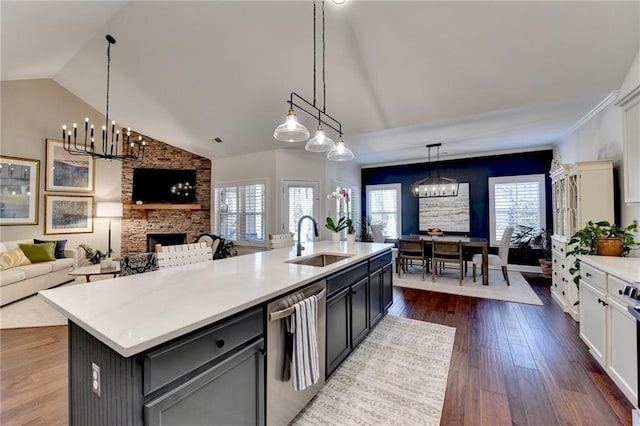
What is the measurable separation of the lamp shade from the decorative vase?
318 inches

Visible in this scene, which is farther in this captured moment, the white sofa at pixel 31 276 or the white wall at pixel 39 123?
the white wall at pixel 39 123

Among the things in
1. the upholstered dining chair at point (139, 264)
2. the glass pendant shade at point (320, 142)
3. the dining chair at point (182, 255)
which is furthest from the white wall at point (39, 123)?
the glass pendant shade at point (320, 142)

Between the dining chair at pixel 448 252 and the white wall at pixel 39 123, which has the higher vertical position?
the white wall at pixel 39 123

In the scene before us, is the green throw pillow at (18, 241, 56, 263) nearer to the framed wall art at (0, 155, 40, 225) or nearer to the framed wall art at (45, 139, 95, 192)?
the framed wall art at (0, 155, 40, 225)

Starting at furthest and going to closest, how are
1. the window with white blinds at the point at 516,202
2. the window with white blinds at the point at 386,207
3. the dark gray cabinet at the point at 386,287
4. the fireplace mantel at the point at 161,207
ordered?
the window with white blinds at the point at 386,207 < the fireplace mantel at the point at 161,207 < the window with white blinds at the point at 516,202 < the dark gray cabinet at the point at 386,287

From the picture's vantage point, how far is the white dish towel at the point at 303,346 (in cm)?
162

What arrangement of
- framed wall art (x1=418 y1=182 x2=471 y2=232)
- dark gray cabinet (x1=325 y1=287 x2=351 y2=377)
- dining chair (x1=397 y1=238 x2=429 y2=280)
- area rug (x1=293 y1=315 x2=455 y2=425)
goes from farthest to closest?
framed wall art (x1=418 y1=182 x2=471 y2=232) < dining chair (x1=397 y1=238 x2=429 y2=280) < dark gray cabinet (x1=325 y1=287 x2=351 y2=377) < area rug (x1=293 y1=315 x2=455 y2=425)

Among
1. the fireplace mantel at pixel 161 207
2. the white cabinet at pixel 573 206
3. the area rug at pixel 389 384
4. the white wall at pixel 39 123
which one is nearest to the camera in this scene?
the area rug at pixel 389 384

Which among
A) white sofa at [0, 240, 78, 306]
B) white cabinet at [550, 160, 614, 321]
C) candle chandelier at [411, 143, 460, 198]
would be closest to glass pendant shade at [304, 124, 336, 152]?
white cabinet at [550, 160, 614, 321]

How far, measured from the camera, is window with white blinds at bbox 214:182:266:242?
5.98 m

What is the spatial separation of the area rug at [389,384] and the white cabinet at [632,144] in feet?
6.88

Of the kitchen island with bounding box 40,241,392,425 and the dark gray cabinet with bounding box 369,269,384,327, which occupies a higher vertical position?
the kitchen island with bounding box 40,241,392,425

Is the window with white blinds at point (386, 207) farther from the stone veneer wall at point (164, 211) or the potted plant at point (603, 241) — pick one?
the potted plant at point (603, 241)

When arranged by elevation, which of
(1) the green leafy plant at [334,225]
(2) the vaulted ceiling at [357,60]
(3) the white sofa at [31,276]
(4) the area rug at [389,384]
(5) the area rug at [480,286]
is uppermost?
(2) the vaulted ceiling at [357,60]
